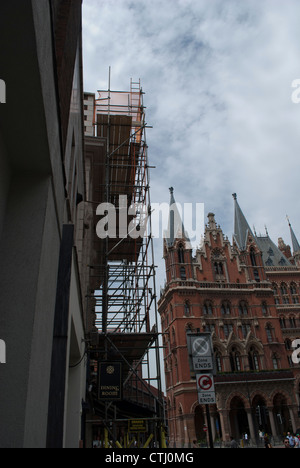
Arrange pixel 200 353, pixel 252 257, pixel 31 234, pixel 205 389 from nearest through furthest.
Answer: pixel 31 234
pixel 205 389
pixel 200 353
pixel 252 257

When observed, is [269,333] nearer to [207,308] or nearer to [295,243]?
[207,308]

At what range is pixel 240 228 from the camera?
60625 mm

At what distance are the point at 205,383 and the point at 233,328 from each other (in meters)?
43.6

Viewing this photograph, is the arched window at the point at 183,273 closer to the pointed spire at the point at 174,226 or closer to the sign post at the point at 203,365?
the pointed spire at the point at 174,226

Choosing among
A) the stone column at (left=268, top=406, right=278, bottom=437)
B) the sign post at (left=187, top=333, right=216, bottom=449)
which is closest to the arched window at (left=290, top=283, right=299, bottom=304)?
the stone column at (left=268, top=406, right=278, bottom=437)

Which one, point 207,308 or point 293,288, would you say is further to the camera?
point 293,288

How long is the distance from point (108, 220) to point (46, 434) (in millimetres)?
14999

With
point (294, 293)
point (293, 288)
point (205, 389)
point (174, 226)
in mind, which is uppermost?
point (174, 226)

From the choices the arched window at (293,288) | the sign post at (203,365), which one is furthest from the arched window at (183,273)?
the sign post at (203,365)

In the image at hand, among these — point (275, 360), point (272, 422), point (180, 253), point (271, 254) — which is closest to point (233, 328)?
point (275, 360)

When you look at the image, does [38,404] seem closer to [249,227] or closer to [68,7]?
[68,7]

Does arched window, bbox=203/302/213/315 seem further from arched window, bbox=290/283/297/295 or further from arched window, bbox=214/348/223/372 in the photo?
arched window, bbox=290/283/297/295
